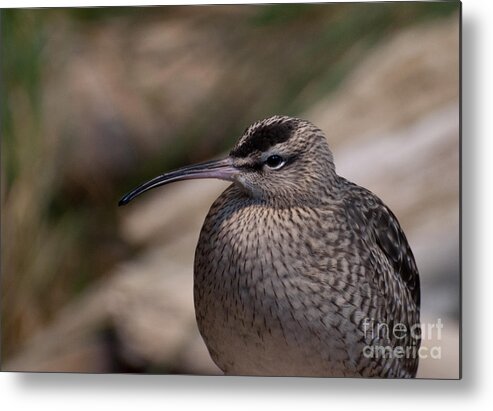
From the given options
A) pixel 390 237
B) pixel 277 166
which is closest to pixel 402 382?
pixel 390 237

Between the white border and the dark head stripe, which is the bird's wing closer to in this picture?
the white border

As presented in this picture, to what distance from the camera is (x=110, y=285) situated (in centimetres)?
313

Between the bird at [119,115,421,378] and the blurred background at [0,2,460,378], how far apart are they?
0.22ft

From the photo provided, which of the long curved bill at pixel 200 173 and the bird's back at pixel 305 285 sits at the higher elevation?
the long curved bill at pixel 200 173

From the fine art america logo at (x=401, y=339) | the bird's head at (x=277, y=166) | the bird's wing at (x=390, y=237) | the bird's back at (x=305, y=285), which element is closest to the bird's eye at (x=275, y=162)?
the bird's head at (x=277, y=166)

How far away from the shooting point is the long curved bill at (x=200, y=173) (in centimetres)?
289

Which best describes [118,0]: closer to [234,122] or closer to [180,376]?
[234,122]

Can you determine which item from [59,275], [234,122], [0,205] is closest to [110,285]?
[59,275]

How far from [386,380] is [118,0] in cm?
135

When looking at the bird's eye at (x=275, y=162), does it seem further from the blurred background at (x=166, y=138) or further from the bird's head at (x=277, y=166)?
the blurred background at (x=166, y=138)

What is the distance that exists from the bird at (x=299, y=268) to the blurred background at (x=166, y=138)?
0.22 ft

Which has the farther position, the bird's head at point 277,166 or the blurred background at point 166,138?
the blurred background at point 166,138

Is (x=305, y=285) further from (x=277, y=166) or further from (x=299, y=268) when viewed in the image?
(x=277, y=166)

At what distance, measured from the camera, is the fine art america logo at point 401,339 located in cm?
297
